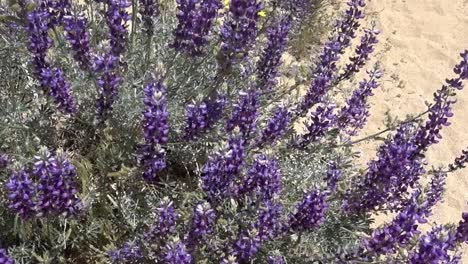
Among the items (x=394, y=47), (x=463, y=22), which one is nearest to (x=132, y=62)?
(x=394, y=47)

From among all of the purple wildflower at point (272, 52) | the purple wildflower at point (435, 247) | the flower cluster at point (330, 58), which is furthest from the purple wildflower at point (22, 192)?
the flower cluster at point (330, 58)

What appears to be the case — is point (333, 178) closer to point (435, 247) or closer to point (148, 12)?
point (435, 247)

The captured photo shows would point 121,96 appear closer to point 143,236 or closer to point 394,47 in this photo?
point 143,236

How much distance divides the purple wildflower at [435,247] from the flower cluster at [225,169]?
0.79 meters

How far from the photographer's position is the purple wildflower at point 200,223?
2.66 m

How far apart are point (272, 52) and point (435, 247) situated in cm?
159

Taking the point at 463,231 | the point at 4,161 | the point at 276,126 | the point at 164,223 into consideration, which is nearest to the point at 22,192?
the point at 4,161

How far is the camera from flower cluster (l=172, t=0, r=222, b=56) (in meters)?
3.31

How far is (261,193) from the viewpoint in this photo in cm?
308

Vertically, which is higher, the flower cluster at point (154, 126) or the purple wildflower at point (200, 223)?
the flower cluster at point (154, 126)

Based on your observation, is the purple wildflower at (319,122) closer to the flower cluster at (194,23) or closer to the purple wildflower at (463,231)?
the flower cluster at (194,23)

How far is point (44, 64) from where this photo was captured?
3.20 m

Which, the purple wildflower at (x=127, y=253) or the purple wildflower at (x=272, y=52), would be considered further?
the purple wildflower at (x=272, y=52)

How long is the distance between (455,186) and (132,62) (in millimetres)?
2803
